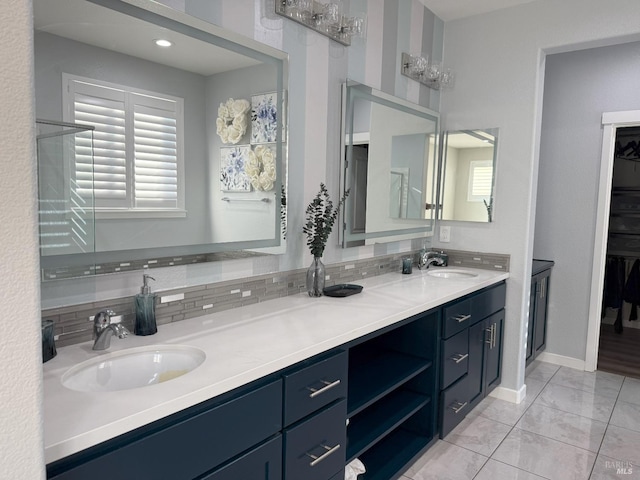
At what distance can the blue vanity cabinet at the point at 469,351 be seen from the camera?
2.43 meters

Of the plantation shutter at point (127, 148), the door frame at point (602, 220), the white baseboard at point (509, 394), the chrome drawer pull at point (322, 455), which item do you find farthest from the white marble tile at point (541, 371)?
the plantation shutter at point (127, 148)

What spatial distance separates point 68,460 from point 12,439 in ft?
0.54

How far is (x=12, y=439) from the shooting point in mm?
781

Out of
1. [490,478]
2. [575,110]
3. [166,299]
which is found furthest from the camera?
[575,110]

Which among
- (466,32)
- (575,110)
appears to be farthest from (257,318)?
(575,110)

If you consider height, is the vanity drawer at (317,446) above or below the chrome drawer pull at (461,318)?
below

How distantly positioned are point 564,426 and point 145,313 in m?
2.59

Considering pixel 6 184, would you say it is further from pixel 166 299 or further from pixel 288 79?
pixel 288 79

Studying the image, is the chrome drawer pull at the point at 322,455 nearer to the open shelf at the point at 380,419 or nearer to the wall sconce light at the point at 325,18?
the open shelf at the point at 380,419

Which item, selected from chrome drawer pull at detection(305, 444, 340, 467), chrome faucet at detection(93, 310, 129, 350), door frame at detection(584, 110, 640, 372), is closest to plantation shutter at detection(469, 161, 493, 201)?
door frame at detection(584, 110, 640, 372)

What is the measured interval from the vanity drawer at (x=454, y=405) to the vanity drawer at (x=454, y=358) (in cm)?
5

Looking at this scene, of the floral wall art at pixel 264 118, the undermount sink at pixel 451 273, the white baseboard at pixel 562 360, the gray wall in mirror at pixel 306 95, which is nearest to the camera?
the gray wall in mirror at pixel 306 95

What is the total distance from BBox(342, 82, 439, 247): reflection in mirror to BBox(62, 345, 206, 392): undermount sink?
49.0 inches

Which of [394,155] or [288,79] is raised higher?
[288,79]
